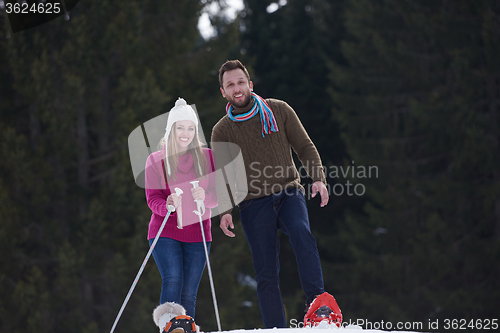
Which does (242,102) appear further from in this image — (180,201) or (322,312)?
(322,312)

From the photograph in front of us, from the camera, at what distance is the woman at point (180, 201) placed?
3.46m

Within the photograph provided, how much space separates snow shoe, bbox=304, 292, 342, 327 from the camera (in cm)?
312

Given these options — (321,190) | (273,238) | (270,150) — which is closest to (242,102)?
(270,150)

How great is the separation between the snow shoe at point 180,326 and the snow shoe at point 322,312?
593 millimetres

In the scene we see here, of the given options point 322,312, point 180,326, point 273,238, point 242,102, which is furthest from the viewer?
point 242,102

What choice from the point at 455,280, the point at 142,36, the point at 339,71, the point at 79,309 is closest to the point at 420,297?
the point at 455,280

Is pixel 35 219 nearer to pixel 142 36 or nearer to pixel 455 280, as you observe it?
pixel 142 36

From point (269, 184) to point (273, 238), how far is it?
0.33 metres

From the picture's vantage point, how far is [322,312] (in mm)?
3146

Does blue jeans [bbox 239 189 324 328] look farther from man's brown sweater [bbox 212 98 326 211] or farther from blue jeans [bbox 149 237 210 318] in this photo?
blue jeans [bbox 149 237 210 318]

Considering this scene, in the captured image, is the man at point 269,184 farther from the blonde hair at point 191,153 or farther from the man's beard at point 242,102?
the blonde hair at point 191,153

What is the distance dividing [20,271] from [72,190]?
73.9 inches

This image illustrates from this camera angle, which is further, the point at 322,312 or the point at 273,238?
the point at 273,238

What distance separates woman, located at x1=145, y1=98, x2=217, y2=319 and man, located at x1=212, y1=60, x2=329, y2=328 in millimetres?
171
